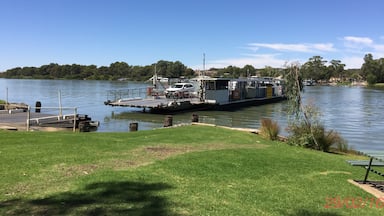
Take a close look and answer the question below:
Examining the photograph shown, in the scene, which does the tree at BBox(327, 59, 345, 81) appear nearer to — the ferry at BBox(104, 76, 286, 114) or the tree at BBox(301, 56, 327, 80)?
the tree at BBox(301, 56, 327, 80)

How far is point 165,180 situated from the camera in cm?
615

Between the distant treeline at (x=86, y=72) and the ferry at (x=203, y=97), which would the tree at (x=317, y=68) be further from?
the ferry at (x=203, y=97)

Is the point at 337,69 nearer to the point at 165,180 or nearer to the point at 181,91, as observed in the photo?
the point at 181,91

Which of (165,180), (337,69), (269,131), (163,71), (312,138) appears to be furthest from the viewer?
(337,69)

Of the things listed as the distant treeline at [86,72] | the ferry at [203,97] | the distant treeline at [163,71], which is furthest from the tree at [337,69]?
the ferry at [203,97]

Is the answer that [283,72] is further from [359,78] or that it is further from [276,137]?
[359,78]

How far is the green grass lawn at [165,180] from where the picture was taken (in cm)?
486

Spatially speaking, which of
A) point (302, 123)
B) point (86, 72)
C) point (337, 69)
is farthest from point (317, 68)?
point (302, 123)

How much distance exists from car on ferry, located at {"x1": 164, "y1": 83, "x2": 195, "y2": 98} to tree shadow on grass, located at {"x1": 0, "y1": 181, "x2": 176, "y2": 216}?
34.2m

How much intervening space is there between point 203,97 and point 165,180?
32199 millimetres

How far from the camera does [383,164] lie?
22.7ft

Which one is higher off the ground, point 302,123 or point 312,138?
point 302,123

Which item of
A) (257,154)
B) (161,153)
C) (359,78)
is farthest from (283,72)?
(359,78)

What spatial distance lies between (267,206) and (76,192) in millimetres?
2765
